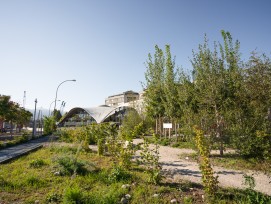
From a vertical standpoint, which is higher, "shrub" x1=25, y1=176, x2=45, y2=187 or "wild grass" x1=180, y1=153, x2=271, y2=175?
"wild grass" x1=180, y1=153, x2=271, y2=175

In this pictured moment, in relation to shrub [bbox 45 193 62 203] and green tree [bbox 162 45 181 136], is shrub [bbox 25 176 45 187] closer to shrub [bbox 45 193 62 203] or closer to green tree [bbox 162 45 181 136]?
shrub [bbox 45 193 62 203]

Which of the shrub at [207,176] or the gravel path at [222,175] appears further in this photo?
the gravel path at [222,175]

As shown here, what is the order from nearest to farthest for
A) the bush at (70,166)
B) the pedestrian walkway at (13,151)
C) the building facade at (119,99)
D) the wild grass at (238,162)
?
the bush at (70,166), the wild grass at (238,162), the pedestrian walkway at (13,151), the building facade at (119,99)

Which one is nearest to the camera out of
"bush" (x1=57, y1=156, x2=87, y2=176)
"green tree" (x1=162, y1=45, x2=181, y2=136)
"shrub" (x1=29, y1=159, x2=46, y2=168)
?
"bush" (x1=57, y1=156, x2=87, y2=176)

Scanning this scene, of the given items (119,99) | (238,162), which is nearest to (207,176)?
(238,162)

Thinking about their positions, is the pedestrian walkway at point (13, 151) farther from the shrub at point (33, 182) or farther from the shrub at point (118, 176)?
the shrub at point (118, 176)

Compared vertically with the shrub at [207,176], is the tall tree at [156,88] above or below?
above

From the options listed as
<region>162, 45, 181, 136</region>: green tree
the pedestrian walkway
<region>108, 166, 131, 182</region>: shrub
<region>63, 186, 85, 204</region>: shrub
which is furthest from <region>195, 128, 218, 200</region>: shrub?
<region>162, 45, 181, 136</region>: green tree

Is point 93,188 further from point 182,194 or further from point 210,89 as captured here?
point 210,89

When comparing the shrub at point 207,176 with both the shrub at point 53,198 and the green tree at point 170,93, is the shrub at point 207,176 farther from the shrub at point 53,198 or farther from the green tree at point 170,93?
the green tree at point 170,93

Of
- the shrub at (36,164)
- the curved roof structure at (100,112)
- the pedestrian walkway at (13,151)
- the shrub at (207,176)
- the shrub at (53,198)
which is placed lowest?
the shrub at (53,198)

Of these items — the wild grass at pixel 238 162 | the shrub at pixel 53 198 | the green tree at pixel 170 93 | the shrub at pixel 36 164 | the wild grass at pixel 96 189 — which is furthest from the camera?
the green tree at pixel 170 93

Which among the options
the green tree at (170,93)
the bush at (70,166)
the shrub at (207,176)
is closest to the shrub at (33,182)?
the bush at (70,166)

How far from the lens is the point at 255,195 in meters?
6.22
